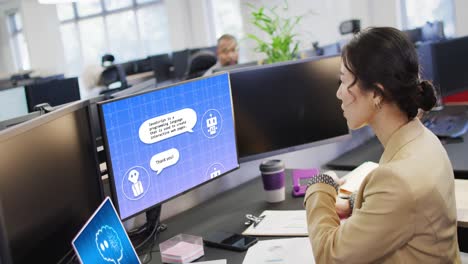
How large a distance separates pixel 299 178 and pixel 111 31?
8.27 meters

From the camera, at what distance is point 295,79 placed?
213cm

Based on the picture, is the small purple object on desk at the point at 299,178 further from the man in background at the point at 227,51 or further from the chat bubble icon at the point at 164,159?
the man in background at the point at 227,51

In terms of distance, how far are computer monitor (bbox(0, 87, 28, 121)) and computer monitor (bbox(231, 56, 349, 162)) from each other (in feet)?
6.02

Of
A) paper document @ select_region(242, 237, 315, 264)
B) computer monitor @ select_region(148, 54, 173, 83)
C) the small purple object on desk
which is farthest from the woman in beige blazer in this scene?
computer monitor @ select_region(148, 54, 173, 83)

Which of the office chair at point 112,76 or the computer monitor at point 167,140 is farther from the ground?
the office chair at point 112,76

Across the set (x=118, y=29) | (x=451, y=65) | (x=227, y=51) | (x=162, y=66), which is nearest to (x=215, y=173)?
(x=451, y=65)

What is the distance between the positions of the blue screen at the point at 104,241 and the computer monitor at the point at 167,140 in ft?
0.74

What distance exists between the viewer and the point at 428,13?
651cm

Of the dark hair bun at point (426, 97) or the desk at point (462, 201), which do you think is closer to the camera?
the dark hair bun at point (426, 97)

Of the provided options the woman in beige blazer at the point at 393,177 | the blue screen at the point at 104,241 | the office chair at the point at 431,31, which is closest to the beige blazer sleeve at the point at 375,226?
the woman in beige blazer at the point at 393,177

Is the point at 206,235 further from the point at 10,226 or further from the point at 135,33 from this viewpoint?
the point at 135,33

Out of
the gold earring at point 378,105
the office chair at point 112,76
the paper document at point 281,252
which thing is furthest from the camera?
the office chair at point 112,76

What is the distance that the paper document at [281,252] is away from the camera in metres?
1.50

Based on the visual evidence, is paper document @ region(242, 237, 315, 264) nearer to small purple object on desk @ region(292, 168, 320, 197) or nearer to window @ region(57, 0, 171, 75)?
small purple object on desk @ region(292, 168, 320, 197)
